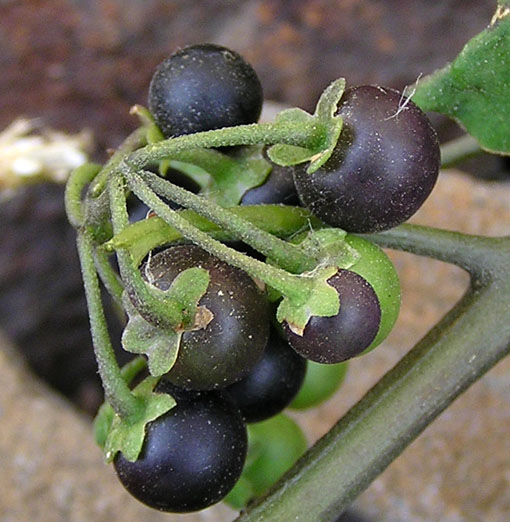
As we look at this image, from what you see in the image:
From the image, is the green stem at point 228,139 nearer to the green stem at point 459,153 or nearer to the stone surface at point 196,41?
the green stem at point 459,153

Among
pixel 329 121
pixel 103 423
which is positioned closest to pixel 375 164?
pixel 329 121

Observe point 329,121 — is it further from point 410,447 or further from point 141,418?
point 410,447

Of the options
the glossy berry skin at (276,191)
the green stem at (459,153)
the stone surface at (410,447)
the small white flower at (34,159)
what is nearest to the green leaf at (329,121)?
the glossy berry skin at (276,191)

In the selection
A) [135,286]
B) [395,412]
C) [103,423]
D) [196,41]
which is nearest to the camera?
[135,286]

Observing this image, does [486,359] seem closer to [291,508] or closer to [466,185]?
[291,508]

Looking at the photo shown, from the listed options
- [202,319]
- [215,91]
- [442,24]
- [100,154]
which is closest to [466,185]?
A: [442,24]
